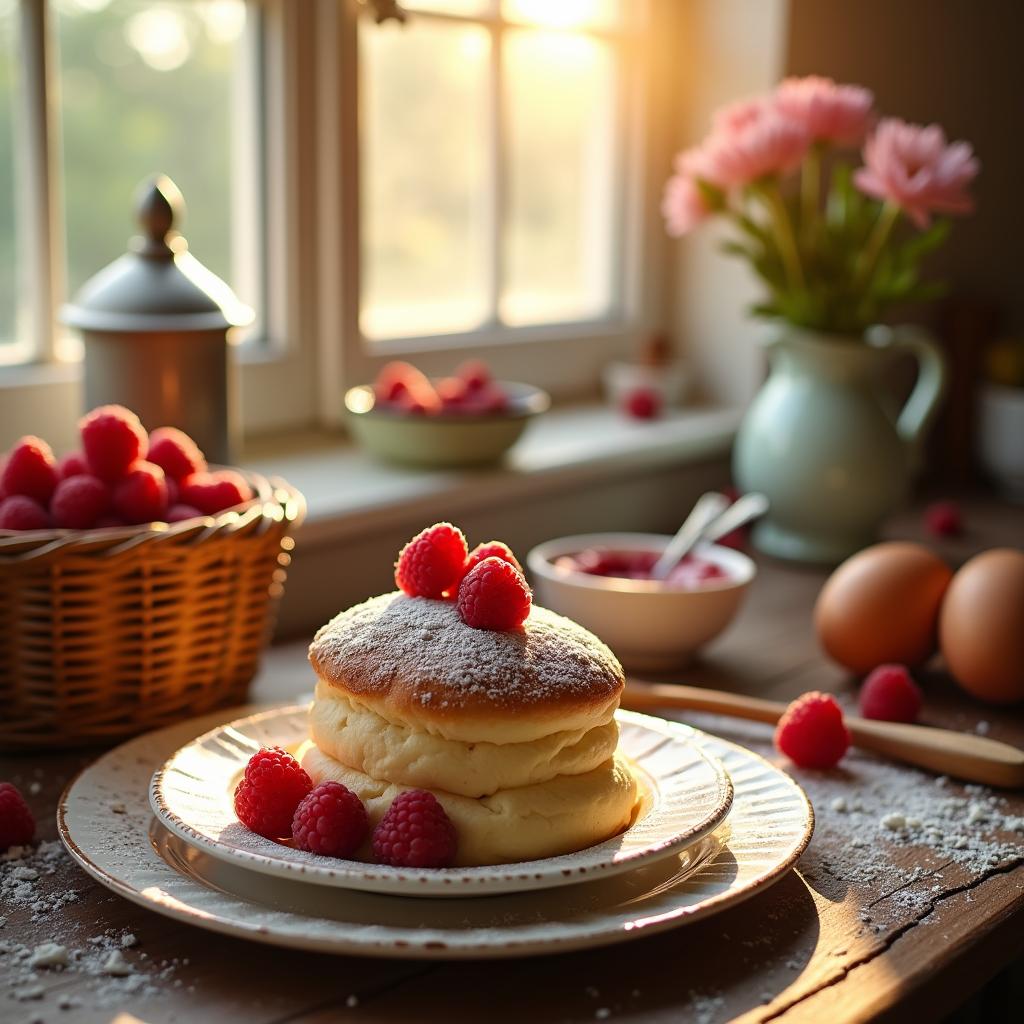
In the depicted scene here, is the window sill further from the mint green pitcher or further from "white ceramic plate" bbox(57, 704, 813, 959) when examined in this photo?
"white ceramic plate" bbox(57, 704, 813, 959)

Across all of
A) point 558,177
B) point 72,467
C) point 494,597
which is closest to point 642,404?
point 558,177

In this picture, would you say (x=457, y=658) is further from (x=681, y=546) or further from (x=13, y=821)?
(x=681, y=546)

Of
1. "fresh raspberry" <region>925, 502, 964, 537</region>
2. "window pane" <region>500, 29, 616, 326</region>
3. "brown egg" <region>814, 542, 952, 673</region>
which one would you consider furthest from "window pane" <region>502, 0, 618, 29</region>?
"brown egg" <region>814, 542, 952, 673</region>

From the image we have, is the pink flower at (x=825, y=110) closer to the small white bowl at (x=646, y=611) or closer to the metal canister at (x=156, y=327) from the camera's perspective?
the small white bowl at (x=646, y=611)

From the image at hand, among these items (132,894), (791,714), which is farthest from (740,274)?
(132,894)

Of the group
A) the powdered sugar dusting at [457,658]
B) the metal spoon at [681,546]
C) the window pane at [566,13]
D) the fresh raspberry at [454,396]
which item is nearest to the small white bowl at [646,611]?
the metal spoon at [681,546]

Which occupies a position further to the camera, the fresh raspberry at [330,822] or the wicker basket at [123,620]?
the wicker basket at [123,620]
